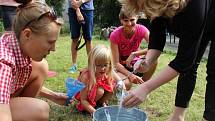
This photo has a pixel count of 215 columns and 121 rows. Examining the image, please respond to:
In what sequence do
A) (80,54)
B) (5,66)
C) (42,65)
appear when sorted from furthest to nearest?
(80,54) → (42,65) → (5,66)

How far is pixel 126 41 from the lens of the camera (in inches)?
134

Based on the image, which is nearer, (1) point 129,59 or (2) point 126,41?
(1) point 129,59

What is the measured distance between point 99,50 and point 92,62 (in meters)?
0.10

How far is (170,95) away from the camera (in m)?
3.38

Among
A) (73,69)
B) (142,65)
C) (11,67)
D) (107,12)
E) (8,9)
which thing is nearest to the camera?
(11,67)

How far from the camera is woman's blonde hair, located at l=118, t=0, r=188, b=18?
176cm

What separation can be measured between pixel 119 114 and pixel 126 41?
108 cm

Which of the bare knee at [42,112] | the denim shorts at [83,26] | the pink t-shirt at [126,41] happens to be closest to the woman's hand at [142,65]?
the bare knee at [42,112]

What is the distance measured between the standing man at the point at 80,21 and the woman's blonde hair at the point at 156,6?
8.15ft

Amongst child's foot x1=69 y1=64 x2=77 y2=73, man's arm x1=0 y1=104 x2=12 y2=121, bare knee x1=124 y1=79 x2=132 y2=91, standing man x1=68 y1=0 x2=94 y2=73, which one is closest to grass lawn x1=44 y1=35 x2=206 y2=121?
child's foot x1=69 y1=64 x2=77 y2=73

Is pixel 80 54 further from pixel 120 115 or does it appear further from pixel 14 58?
pixel 14 58

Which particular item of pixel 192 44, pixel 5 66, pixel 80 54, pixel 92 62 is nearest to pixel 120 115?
pixel 92 62

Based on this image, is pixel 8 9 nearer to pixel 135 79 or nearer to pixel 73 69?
pixel 73 69

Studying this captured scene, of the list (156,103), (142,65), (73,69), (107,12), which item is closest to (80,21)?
(73,69)
